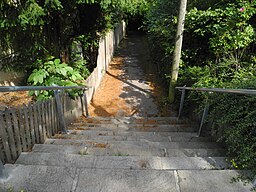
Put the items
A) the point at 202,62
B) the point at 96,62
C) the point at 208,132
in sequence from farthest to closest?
the point at 96,62
the point at 202,62
the point at 208,132

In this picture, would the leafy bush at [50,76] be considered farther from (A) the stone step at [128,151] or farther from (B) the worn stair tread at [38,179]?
(B) the worn stair tread at [38,179]

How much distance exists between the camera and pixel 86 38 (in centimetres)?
510

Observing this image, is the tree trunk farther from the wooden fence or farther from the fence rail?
the wooden fence

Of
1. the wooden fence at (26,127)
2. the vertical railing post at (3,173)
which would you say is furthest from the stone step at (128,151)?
the vertical railing post at (3,173)

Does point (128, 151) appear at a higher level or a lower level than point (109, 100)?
higher

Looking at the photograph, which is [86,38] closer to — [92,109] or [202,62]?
[92,109]

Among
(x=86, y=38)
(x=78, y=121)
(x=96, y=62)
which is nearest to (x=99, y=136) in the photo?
(x=78, y=121)

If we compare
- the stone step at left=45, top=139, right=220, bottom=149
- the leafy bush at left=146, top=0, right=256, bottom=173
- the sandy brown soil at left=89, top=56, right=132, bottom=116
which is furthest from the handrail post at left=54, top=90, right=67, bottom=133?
the leafy bush at left=146, top=0, right=256, bottom=173

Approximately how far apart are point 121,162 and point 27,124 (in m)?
1.24

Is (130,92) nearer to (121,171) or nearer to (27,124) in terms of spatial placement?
(27,124)

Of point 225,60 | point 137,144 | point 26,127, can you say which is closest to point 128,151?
point 137,144

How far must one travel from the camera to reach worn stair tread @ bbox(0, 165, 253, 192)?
137 cm

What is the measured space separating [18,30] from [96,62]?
10.9 feet

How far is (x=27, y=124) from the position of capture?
2113 millimetres
